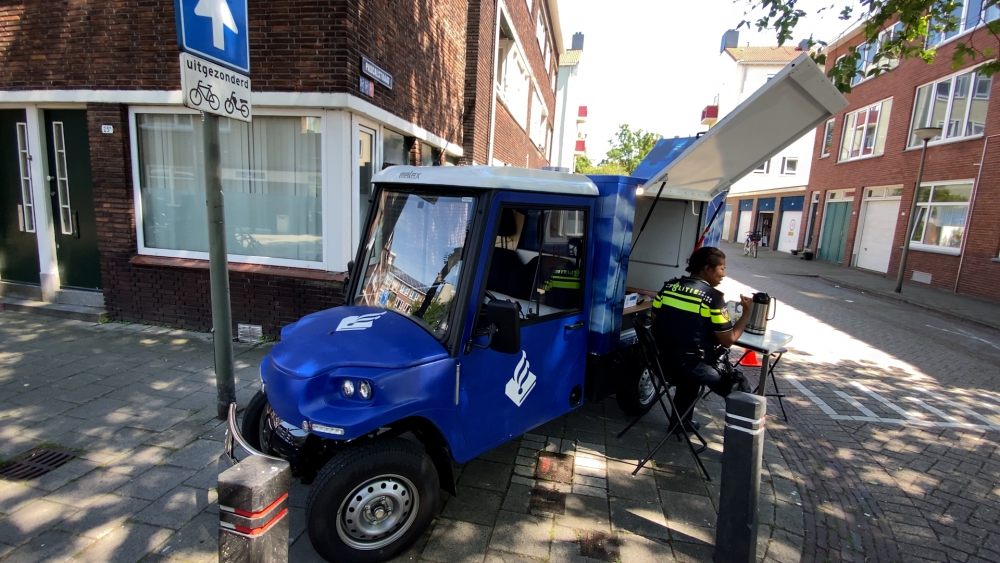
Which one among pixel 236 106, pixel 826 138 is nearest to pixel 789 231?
pixel 826 138

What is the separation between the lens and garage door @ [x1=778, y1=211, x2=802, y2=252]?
86.3ft

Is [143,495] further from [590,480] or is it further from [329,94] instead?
[329,94]

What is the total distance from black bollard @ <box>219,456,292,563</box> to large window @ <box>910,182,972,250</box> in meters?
18.5

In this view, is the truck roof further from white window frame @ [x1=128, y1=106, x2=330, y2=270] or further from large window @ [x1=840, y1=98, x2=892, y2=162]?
large window @ [x1=840, y1=98, x2=892, y2=162]

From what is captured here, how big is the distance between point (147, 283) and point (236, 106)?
4199 millimetres

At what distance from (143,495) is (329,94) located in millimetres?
4379

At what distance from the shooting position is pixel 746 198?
3391 centimetres

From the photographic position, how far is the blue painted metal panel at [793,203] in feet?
86.8

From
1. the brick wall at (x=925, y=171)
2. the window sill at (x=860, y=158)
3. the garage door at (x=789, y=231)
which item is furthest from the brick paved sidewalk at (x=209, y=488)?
the garage door at (x=789, y=231)

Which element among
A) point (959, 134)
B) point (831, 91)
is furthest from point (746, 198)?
point (831, 91)

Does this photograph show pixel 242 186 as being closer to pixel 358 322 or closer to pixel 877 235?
pixel 358 322

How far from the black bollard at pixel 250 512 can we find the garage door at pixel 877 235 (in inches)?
815

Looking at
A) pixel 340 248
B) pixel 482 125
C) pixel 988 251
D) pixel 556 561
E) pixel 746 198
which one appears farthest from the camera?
pixel 746 198

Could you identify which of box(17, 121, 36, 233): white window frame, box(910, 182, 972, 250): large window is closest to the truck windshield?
box(17, 121, 36, 233): white window frame
